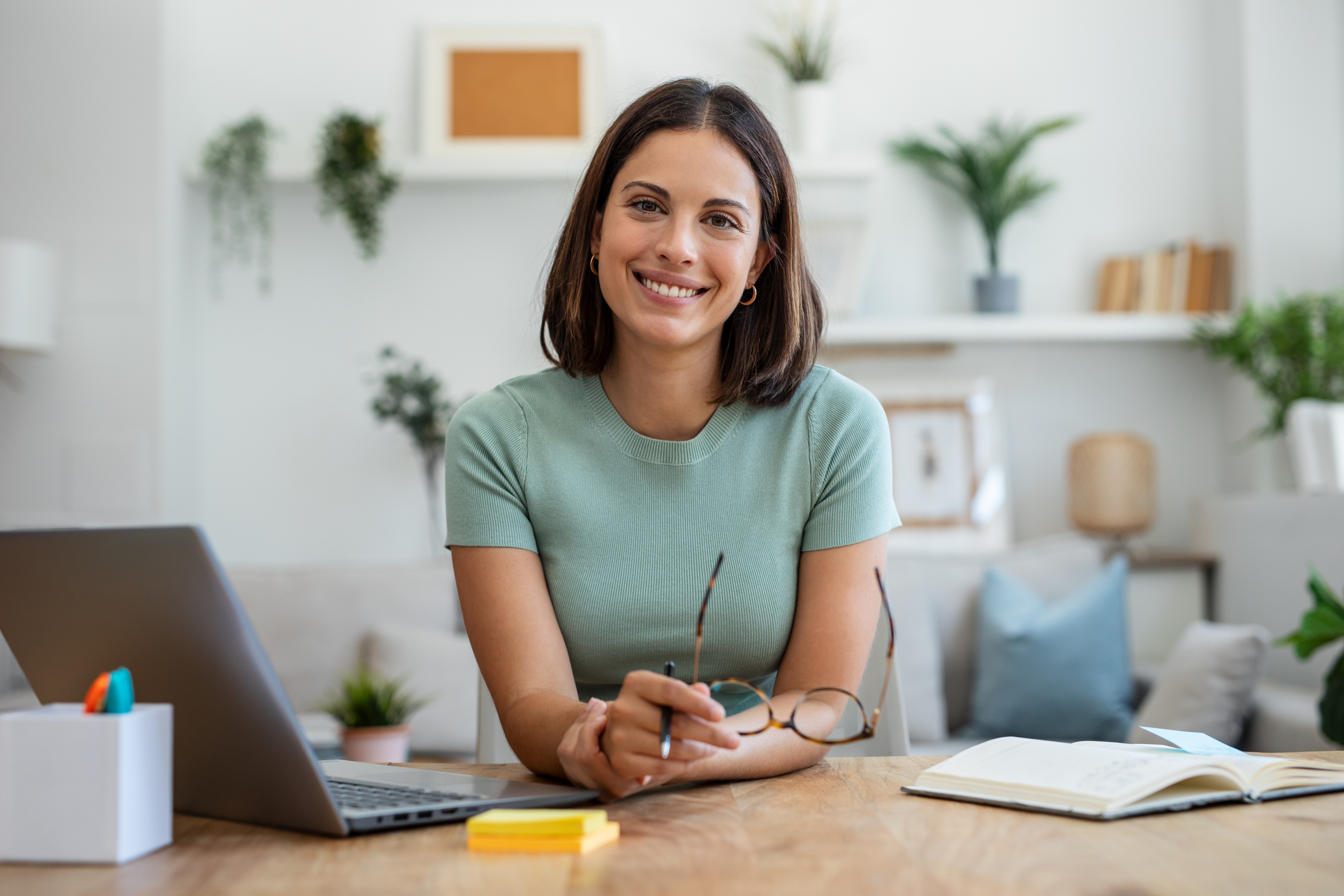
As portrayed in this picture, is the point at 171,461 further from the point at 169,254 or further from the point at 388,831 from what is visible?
the point at 388,831

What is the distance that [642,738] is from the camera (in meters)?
0.81

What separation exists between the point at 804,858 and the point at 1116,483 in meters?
2.92

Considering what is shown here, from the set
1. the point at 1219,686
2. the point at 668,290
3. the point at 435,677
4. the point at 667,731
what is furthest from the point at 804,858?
A: the point at 435,677

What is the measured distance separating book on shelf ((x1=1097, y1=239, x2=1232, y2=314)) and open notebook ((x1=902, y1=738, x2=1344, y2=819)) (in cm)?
289

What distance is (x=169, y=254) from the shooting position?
340 cm

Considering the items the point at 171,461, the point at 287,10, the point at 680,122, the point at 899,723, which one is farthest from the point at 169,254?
the point at 899,723

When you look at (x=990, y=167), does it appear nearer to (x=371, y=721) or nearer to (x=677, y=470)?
(x=371, y=721)

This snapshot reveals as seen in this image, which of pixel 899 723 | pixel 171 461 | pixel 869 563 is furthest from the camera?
pixel 171 461

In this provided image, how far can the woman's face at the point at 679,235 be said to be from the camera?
1235 millimetres

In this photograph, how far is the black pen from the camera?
77 cm

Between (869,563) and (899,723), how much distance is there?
0.85ft

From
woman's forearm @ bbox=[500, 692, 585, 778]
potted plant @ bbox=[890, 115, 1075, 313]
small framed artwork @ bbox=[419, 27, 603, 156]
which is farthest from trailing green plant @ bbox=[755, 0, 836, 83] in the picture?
woman's forearm @ bbox=[500, 692, 585, 778]

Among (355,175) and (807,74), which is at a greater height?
(807,74)

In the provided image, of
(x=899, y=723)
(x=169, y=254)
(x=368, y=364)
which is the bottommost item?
(x=899, y=723)
